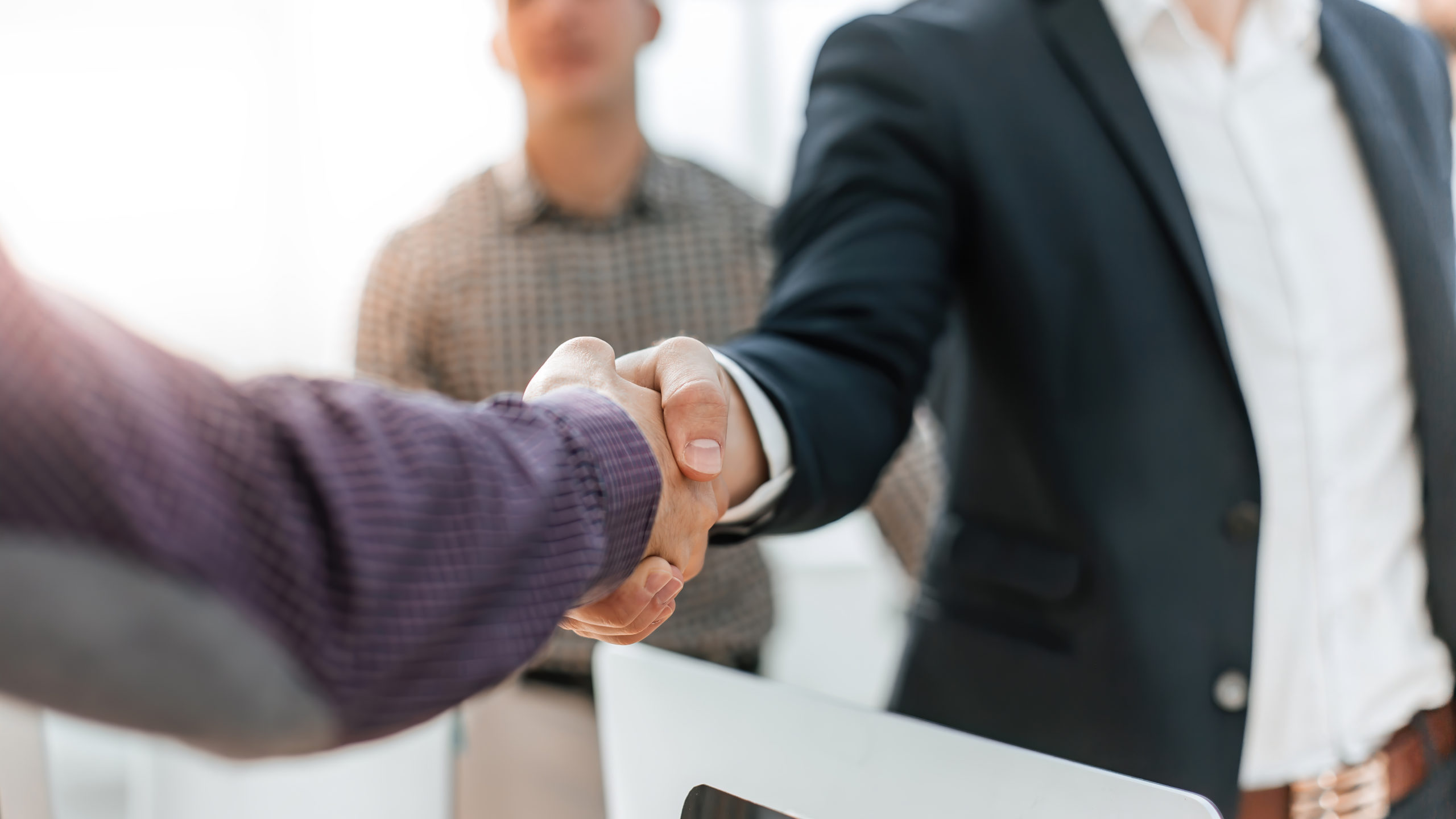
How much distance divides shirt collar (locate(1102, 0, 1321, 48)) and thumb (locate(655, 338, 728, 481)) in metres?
0.30

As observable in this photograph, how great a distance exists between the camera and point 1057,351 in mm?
500

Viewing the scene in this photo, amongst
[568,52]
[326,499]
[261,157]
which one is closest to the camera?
[326,499]

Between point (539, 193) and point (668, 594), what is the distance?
314 millimetres

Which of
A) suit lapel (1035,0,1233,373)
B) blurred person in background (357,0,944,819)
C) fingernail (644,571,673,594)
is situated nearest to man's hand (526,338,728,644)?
fingernail (644,571,673,594)

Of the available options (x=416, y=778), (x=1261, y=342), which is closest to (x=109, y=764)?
(x=416, y=778)

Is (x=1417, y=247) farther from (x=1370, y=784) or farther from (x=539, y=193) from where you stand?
(x=539, y=193)

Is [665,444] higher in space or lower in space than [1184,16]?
lower

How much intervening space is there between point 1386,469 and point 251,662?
48 centimetres

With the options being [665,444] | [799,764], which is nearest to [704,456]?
[665,444]

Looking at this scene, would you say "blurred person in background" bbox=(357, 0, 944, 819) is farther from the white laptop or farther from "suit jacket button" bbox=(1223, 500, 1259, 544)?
"suit jacket button" bbox=(1223, 500, 1259, 544)

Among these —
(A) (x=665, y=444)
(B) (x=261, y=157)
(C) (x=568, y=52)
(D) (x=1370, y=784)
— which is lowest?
(D) (x=1370, y=784)

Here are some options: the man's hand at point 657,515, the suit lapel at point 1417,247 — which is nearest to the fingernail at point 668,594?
the man's hand at point 657,515

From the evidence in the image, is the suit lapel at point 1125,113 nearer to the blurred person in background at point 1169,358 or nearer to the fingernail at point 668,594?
the blurred person in background at point 1169,358

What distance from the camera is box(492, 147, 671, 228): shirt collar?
56 cm
